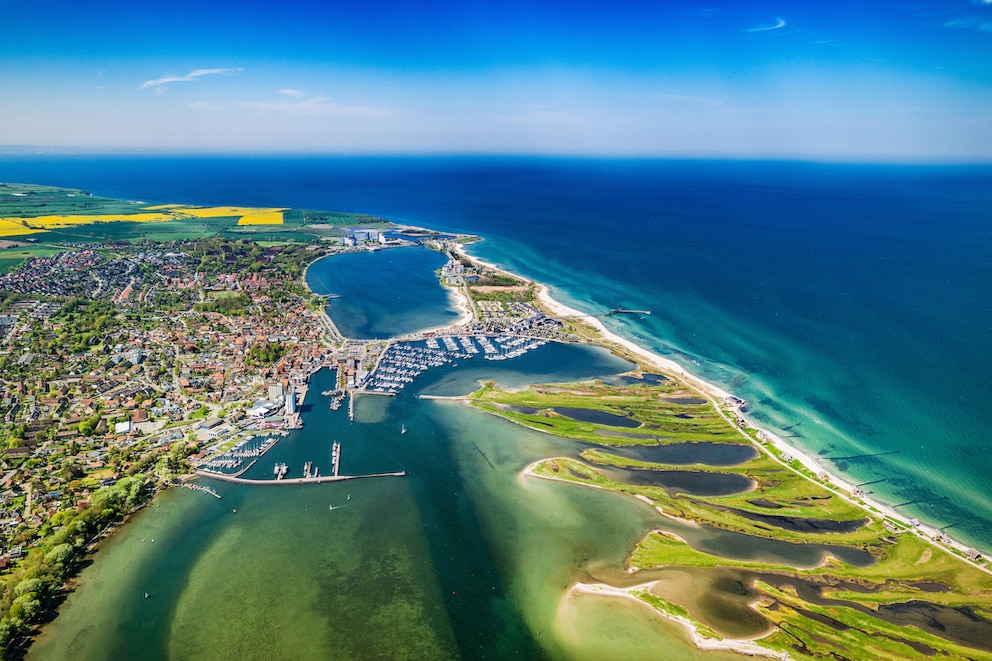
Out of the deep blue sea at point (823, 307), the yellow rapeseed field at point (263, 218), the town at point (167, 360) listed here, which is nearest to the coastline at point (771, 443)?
the deep blue sea at point (823, 307)

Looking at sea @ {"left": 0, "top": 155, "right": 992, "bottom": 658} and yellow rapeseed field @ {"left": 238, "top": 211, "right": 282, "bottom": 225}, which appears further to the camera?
yellow rapeseed field @ {"left": 238, "top": 211, "right": 282, "bottom": 225}

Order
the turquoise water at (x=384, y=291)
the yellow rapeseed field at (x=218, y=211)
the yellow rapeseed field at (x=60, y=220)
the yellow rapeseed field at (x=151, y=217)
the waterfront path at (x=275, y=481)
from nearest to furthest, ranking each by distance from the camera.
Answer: the waterfront path at (x=275, y=481) → the turquoise water at (x=384, y=291) → the yellow rapeseed field at (x=60, y=220) → the yellow rapeseed field at (x=151, y=217) → the yellow rapeseed field at (x=218, y=211)

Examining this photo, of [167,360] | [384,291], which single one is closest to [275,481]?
[167,360]

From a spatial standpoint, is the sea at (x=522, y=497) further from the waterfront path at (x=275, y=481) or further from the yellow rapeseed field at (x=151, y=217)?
the yellow rapeseed field at (x=151, y=217)

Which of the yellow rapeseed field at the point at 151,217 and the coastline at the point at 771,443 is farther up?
the yellow rapeseed field at the point at 151,217

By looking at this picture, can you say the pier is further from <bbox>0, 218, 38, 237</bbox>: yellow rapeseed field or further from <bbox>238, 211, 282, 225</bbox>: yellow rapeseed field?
<bbox>0, 218, 38, 237</bbox>: yellow rapeseed field

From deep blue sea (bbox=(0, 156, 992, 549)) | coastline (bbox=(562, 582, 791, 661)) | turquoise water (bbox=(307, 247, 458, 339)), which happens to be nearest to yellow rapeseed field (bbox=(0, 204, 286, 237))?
deep blue sea (bbox=(0, 156, 992, 549))
